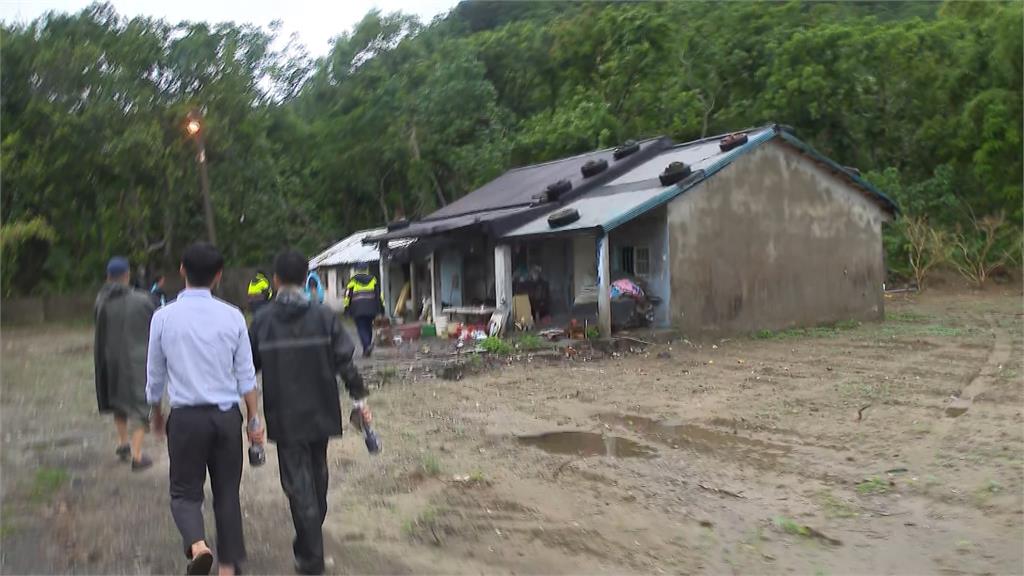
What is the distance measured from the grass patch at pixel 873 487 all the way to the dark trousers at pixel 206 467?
14.5ft

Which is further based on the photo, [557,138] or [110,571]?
[557,138]

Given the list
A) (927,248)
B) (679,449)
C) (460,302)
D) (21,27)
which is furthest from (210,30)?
(679,449)

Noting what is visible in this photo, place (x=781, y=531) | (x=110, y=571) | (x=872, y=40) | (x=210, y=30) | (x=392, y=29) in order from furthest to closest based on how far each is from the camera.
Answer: (x=392, y=29), (x=210, y=30), (x=872, y=40), (x=781, y=531), (x=110, y=571)

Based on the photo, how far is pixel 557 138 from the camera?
98.8ft

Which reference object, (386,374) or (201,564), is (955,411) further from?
(201,564)

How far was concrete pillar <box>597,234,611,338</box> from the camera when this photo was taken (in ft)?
49.8

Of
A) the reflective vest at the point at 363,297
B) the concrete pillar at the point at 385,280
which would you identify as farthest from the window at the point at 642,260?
the concrete pillar at the point at 385,280

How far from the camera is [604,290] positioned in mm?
15289

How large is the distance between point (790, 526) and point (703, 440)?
8.43 ft

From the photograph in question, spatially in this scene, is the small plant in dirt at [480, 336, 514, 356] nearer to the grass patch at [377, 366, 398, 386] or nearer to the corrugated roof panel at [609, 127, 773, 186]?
the grass patch at [377, 366, 398, 386]

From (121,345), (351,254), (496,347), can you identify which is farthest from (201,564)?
(351,254)

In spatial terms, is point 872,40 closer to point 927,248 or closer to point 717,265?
point 927,248

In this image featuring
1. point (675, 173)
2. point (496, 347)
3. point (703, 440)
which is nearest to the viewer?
point (703, 440)

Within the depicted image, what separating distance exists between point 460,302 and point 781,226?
8015 mm
